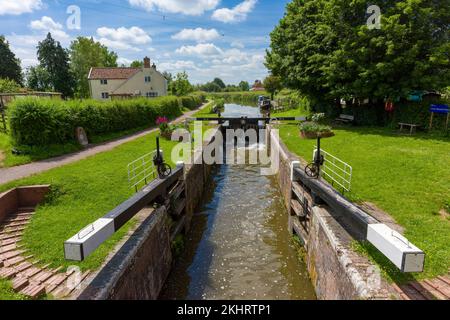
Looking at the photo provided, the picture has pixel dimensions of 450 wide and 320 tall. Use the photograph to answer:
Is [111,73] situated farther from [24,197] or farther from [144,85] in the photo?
[24,197]

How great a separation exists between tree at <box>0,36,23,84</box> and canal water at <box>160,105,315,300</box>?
2162 inches

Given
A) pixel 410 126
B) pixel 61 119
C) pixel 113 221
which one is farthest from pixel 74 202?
pixel 410 126

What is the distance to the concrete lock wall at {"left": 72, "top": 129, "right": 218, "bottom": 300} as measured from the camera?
4742mm

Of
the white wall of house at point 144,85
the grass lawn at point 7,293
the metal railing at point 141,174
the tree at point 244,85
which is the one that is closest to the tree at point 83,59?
the white wall of house at point 144,85

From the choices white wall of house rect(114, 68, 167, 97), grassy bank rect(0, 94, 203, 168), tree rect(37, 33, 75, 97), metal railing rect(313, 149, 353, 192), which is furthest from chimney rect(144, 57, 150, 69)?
metal railing rect(313, 149, 353, 192)

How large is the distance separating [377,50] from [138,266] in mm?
18246

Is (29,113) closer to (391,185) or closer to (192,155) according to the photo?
(192,155)

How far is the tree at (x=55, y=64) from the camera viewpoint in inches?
2040

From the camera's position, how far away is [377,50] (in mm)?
17203

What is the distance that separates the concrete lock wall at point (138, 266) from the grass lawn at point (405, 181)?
458 cm

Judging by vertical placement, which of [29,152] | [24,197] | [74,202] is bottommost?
[74,202]
